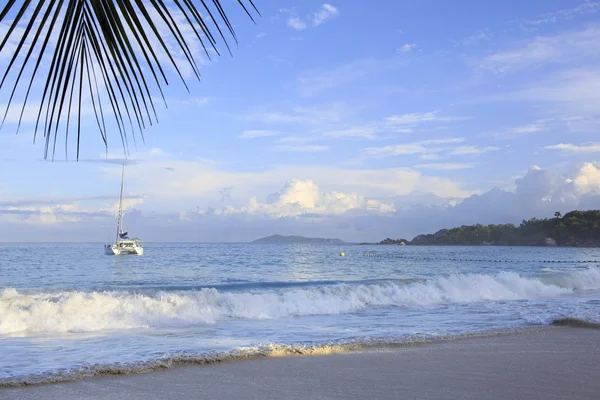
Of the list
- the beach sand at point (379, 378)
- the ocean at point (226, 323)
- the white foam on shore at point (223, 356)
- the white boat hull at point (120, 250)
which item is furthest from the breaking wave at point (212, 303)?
the white boat hull at point (120, 250)

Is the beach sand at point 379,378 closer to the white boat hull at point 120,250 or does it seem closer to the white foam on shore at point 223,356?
the white foam on shore at point 223,356

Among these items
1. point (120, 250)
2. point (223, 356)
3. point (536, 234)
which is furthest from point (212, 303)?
point (536, 234)

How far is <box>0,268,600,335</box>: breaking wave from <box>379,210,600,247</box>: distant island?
118658mm

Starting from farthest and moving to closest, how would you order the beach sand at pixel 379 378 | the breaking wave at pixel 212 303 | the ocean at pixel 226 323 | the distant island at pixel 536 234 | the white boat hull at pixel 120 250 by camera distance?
the distant island at pixel 536 234, the white boat hull at pixel 120 250, the breaking wave at pixel 212 303, the ocean at pixel 226 323, the beach sand at pixel 379 378

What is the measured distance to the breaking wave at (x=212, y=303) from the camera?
1320cm

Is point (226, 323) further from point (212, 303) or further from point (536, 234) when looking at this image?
point (536, 234)

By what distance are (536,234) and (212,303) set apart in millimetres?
142430

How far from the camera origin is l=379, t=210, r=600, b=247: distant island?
131500 mm

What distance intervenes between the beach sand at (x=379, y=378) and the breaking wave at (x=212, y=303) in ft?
20.0

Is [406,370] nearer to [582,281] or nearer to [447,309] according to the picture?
[447,309]

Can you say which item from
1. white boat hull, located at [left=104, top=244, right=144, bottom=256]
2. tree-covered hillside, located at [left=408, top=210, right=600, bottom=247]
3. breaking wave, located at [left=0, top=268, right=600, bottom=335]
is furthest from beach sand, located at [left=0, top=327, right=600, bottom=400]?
tree-covered hillside, located at [left=408, top=210, right=600, bottom=247]

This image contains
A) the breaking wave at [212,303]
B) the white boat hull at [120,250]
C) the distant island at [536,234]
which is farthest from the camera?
the distant island at [536,234]

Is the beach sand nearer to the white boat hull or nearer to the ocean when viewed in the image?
the ocean

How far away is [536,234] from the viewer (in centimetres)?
14488
